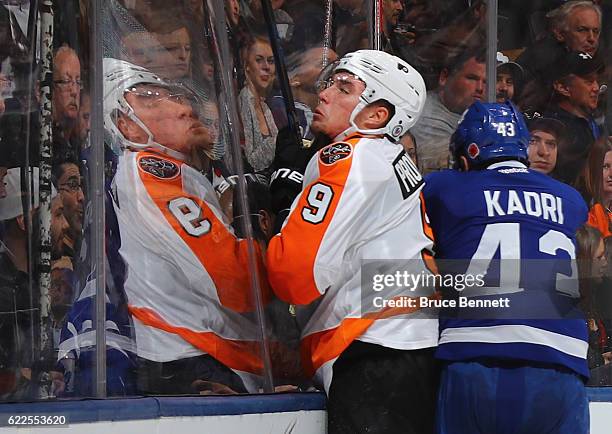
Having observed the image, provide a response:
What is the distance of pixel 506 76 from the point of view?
14.1 feet

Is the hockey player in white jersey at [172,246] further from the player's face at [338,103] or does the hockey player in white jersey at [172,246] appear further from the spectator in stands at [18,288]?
the player's face at [338,103]

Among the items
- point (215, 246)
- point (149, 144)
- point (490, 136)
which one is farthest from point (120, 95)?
point (490, 136)

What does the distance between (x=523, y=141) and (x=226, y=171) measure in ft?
2.55

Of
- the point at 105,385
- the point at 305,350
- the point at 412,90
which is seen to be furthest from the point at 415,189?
the point at 105,385

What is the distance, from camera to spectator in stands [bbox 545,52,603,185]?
429 cm

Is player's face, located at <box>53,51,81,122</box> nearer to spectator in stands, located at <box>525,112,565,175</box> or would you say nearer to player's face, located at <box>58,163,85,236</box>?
player's face, located at <box>58,163,85,236</box>

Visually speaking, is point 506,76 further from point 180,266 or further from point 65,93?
point 65,93

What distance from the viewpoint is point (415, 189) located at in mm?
3352

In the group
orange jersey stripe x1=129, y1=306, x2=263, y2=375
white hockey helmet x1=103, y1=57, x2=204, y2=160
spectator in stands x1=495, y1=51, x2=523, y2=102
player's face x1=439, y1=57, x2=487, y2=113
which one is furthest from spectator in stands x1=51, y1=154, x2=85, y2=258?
spectator in stands x1=495, y1=51, x2=523, y2=102

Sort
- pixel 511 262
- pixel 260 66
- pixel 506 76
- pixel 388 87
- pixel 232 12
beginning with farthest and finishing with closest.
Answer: pixel 506 76, pixel 260 66, pixel 232 12, pixel 388 87, pixel 511 262

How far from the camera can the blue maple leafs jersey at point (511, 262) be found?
10.6ft

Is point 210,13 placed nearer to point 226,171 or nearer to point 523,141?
point 226,171

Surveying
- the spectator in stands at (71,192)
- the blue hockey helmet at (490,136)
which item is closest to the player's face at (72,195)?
the spectator in stands at (71,192)

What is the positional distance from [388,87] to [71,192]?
35.7 inches
